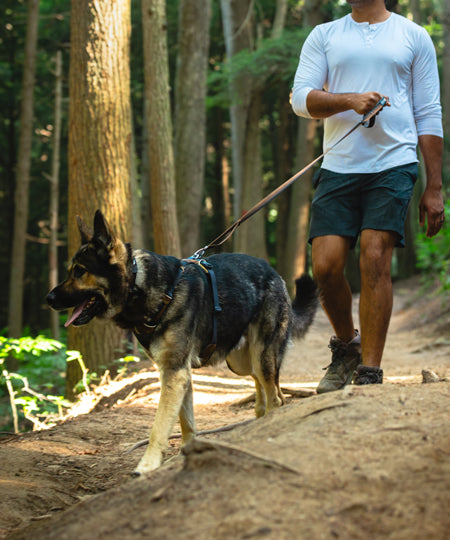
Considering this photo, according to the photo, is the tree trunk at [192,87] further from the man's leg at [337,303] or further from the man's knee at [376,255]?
the man's knee at [376,255]

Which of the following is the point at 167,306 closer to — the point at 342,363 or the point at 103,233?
the point at 103,233

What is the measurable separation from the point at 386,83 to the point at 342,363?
2.29m

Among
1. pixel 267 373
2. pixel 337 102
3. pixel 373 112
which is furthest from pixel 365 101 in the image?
pixel 267 373

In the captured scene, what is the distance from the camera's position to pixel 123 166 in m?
7.80

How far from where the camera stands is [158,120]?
1077 centimetres

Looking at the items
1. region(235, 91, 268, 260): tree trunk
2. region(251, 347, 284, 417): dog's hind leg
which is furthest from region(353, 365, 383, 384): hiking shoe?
region(235, 91, 268, 260): tree trunk

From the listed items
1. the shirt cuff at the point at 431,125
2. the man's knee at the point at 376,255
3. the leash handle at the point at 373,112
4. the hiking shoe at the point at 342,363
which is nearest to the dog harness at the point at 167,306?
the hiking shoe at the point at 342,363

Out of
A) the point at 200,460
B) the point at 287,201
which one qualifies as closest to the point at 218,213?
the point at 287,201

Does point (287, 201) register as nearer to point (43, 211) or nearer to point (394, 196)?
point (43, 211)

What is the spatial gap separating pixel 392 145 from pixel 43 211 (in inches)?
796

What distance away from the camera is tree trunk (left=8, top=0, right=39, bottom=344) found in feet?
49.3

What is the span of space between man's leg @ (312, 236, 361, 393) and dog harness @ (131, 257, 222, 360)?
860 mm

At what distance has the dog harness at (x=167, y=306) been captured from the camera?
165 inches

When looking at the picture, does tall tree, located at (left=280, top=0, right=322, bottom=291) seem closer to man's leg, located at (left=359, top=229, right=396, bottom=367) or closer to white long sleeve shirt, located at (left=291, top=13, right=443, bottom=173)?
white long sleeve shirt, located at (left=291, top=13, right=443, bottom=173)
